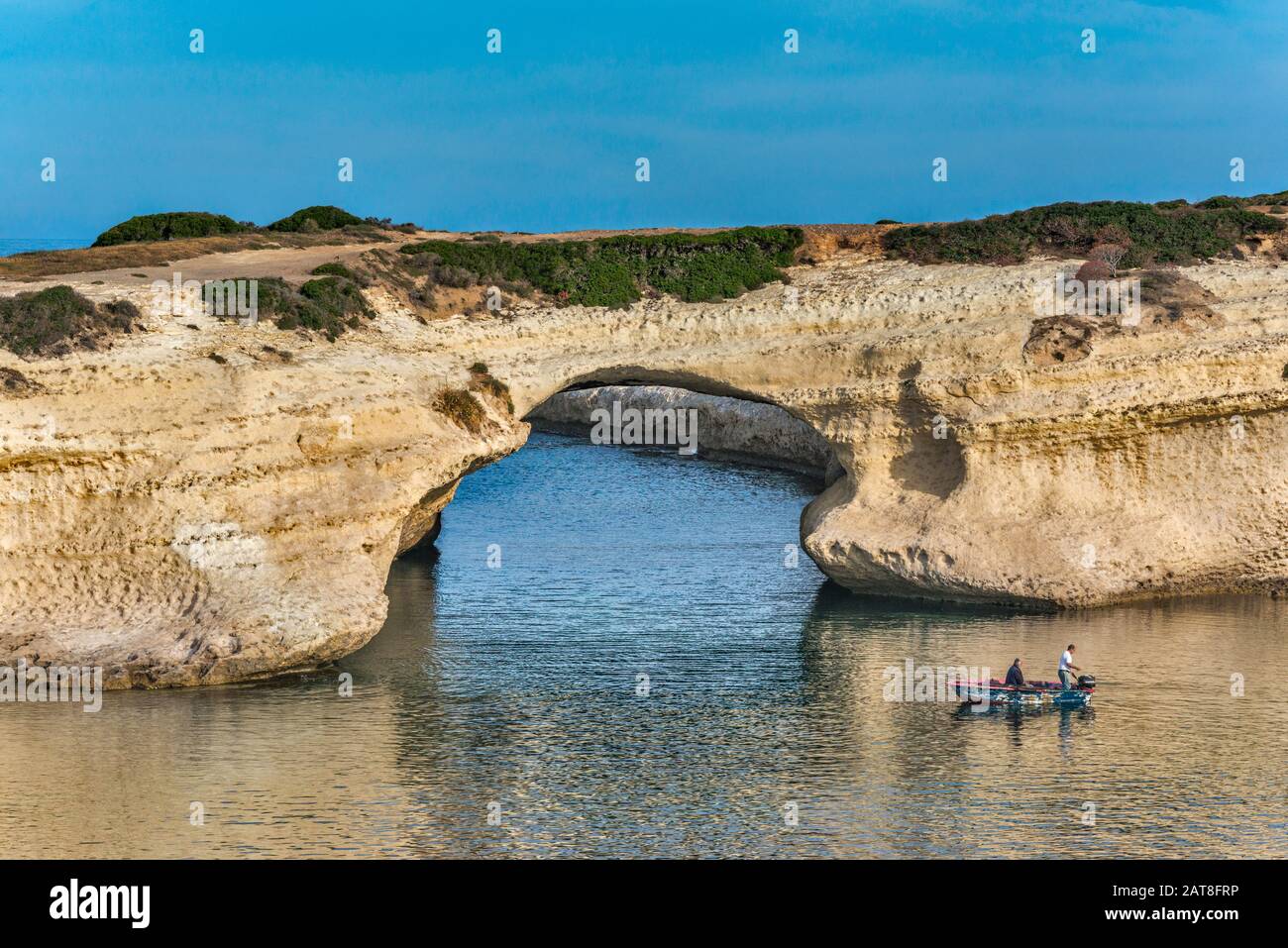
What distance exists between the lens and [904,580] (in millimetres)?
38500

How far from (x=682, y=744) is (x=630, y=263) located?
18.5m

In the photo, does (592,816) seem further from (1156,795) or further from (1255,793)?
(1255,793)

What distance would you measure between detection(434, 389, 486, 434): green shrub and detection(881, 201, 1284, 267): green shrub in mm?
13395

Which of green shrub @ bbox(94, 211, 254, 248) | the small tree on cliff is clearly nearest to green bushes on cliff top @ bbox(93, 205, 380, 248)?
green shrub @ bbox(94, 211, 254, 248)

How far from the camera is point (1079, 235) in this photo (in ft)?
141

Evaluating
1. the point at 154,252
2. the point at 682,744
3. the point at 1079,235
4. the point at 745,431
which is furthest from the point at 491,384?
the point at 745,431

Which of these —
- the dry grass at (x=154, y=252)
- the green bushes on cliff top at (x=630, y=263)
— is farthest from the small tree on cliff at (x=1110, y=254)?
the dry grass at (x=154, y=252)

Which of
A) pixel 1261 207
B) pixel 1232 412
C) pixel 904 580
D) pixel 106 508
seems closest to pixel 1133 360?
pixel 1232 412

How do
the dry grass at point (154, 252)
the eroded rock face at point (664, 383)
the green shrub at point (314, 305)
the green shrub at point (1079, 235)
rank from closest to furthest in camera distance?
the eroded rock face at point (664, 383), the green shrub at point (314, 305), the dry grass at point (154, 252), the green shrub at point (1079, 235)

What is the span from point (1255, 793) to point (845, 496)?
1686 cm

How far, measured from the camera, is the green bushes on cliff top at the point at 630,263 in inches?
1624

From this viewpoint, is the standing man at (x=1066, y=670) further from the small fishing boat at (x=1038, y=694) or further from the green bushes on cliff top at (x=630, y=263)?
the green bushes on cliff top at (x=630, y=263)

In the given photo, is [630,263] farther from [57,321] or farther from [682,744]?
[682,744]

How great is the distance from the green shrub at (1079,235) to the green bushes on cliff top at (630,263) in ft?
12.7
